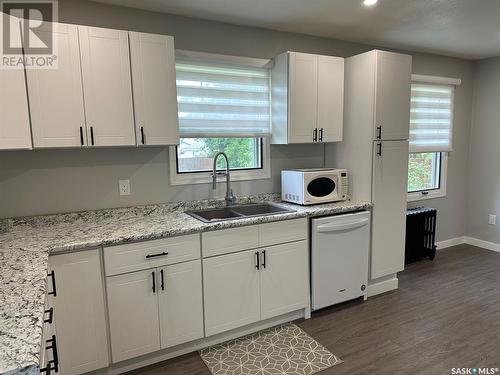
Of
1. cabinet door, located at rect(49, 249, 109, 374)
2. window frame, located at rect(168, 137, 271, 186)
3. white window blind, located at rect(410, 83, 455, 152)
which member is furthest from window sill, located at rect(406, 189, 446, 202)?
cabinet door, located at rect(49, 249, 109, 374)

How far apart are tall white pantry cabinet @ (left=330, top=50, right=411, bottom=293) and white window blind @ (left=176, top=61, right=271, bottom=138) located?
792 millimetres

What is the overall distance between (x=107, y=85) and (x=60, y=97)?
0.29 meters

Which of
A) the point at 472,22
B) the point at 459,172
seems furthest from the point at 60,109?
the point at 459,172

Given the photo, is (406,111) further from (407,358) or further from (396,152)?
(407,358)

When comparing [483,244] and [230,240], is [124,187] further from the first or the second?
[483,244]

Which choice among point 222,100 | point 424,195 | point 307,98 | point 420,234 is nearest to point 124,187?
point 222,100

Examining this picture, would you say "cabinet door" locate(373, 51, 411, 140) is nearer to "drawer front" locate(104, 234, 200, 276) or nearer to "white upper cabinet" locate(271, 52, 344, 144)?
"white upper cabinet" locate(271, 52, 344, 144)

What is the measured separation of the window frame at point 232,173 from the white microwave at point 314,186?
0.19m

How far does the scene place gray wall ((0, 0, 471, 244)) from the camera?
7.77ft

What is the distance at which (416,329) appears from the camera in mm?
2703

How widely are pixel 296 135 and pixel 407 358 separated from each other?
186cm

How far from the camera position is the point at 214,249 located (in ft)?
7.79

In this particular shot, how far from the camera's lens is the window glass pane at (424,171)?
14.3 feet

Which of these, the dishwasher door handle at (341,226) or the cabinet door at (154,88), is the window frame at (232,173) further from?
the dishwasher door handle at (341,226)
